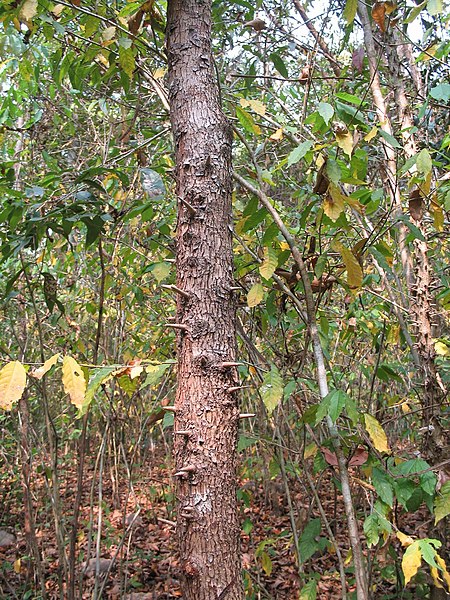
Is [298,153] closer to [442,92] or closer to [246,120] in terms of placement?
[246,120]

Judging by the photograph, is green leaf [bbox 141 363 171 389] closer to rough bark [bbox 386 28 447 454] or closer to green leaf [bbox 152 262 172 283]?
green leaf [bbox 152 262 172 283]

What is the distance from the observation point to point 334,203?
140 cm

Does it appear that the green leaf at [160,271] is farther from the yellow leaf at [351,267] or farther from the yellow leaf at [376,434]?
the yellow leaf at [376,434]

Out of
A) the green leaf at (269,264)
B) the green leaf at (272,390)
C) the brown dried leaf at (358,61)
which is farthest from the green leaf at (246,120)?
the brown dried leaf at (358,61)

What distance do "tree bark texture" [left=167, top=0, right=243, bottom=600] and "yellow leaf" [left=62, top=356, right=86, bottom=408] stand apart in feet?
0.79

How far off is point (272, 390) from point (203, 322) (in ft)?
1.10

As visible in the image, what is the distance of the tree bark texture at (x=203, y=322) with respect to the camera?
1.09 meters

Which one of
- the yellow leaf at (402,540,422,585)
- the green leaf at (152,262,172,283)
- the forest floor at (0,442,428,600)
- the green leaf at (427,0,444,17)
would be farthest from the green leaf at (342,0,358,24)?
the forest floor at (0,442,428,600)

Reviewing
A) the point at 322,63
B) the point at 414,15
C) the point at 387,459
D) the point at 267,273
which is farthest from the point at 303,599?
the point at 322,63

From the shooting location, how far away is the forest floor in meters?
2.75

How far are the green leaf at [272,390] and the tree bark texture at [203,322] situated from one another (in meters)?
0.19

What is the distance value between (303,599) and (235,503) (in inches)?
31.6

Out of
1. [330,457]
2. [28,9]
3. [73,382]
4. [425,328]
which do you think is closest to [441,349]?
[425,328]

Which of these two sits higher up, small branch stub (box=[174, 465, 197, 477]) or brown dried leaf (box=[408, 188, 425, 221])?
brown dried leaf (box=[408, 188, 425, 221])
